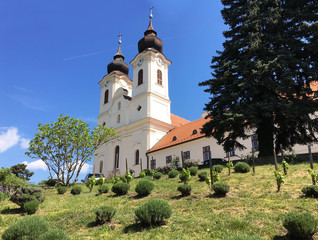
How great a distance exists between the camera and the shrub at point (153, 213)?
8125mm

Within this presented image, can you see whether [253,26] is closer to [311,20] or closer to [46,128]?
[311,20]

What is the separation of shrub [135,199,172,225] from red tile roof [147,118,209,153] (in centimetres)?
2113

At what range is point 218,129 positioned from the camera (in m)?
18.2

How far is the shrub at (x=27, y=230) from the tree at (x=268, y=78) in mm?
12407

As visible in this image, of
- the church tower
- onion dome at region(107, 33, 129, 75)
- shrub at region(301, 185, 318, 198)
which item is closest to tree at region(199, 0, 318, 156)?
shrub at region(301, 185, 318, 198)

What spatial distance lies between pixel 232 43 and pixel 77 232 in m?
17.1

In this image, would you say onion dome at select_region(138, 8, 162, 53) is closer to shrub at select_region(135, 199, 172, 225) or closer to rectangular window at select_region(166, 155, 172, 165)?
rectangular window at select_region(166, 155, 172, 165)

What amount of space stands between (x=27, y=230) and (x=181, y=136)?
2651 cm

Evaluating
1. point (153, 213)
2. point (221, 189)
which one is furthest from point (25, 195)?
point (221, 189)

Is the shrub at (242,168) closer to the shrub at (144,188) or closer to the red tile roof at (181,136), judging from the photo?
the shrub at (144,188)

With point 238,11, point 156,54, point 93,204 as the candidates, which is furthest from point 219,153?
point 156,54

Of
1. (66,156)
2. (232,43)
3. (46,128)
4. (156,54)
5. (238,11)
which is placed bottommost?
(66,156)

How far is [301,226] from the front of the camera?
20.3 ft

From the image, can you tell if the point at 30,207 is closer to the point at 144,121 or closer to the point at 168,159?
the point at 168,159
